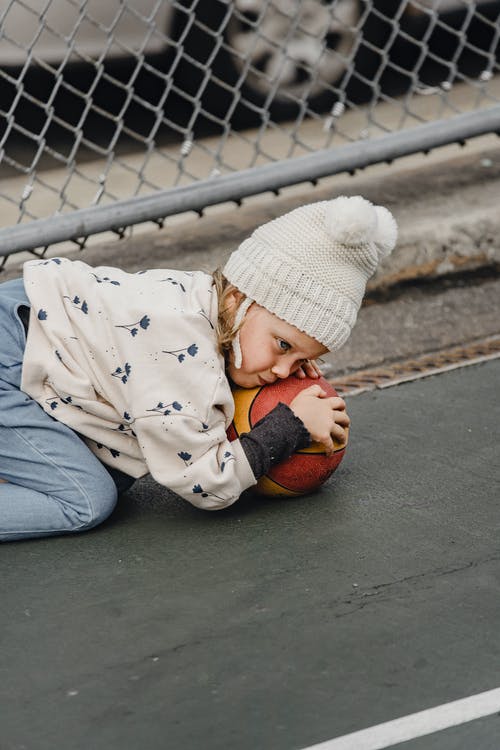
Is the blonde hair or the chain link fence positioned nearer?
the blonde hair

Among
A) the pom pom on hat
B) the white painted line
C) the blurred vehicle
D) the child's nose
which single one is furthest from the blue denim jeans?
the blurred vehicle

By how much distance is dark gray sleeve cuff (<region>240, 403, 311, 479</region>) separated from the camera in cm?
310

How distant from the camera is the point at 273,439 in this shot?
3100 mm

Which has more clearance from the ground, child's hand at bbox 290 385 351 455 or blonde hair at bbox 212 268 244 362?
blonde hair at bbox 212 268 244 362

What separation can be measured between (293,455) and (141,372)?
498 mm

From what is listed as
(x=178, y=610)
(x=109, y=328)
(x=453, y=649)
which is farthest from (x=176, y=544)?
(x=453, y=649)

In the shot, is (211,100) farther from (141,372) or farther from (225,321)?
(141,372)

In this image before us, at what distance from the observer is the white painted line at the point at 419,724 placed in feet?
7.39

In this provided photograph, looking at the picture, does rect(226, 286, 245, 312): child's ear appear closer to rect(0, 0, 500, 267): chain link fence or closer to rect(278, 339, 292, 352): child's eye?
rect(278, 339, 292, 352): child's eye

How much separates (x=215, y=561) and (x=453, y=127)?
2381 mm

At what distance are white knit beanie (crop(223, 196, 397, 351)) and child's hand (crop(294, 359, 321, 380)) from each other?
0.19 m

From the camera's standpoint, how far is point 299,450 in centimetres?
322

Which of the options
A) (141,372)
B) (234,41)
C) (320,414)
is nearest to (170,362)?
(141,372)

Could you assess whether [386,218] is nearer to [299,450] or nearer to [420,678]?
[299,450]
